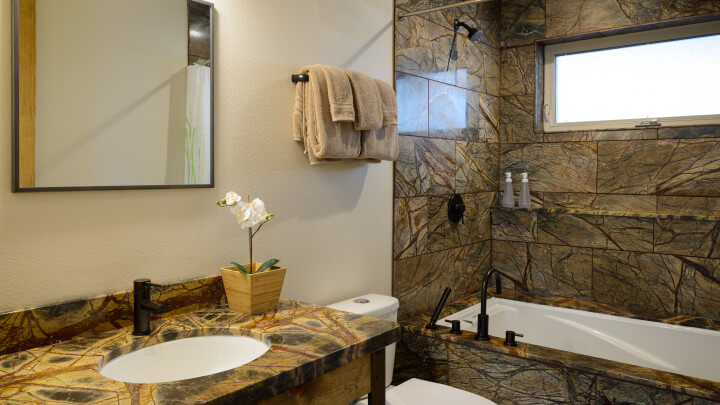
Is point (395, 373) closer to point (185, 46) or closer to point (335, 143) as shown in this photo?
point (335, 143)

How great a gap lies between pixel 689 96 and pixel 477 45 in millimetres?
1241

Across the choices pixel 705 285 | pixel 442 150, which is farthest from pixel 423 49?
pixel 705 285

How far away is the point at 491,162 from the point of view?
131 inches

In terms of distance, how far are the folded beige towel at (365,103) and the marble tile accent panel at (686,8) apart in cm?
→ 189

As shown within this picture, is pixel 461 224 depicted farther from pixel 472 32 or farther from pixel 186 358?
pixel 186 358

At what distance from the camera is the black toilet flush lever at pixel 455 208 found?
2.94m

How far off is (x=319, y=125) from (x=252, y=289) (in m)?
0.67

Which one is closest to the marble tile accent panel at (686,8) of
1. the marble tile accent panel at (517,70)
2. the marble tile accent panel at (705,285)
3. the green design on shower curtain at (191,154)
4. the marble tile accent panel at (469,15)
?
the marble tile accent panel at (517,70)

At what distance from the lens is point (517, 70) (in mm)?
3277

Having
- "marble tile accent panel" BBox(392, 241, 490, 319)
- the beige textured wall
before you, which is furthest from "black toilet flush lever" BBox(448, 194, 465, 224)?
the beige textured wall

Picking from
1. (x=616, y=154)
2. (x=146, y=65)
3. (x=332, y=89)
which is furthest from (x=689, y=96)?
(x=146, y=65)

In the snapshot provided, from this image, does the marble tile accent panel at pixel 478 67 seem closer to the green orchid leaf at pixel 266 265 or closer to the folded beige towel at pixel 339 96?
the folded beige towel at pixel 339 96

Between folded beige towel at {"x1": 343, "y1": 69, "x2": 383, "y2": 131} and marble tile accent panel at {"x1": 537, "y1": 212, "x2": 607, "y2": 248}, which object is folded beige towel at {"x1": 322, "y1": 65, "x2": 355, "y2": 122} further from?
marble tile accent panel at {"x1": 537, "y1": 212, "x2": 607, "y2": 248}

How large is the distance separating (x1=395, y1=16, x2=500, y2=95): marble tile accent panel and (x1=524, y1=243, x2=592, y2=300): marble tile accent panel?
111 centimetres
